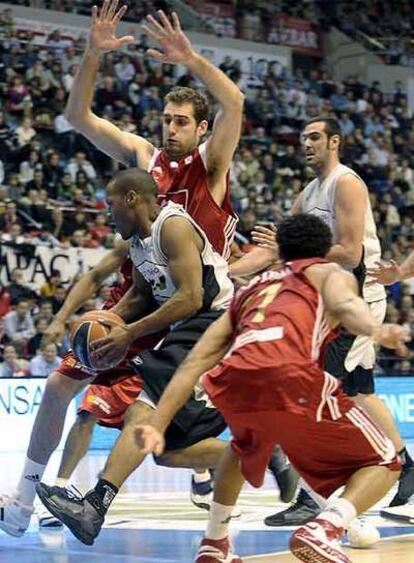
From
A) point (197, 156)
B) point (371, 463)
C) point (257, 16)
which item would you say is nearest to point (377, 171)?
point (257, 16)

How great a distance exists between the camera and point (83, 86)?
6.30 metres

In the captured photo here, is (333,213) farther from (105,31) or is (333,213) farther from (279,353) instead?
(279,353)

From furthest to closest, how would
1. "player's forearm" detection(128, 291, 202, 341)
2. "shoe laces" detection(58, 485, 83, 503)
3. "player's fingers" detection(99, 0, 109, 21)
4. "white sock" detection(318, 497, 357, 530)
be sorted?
"player's fingers" detection(99, 0, 109, 21)
"player's forearm" detection(128, 291, 202, 341)
"shoe laces" detection(58, 485, 83, 503)
"white sock" detection(318, 497, 357, 530)

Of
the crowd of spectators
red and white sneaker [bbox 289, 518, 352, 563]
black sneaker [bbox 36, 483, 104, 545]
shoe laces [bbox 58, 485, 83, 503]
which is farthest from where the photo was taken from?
the crowd of spectators

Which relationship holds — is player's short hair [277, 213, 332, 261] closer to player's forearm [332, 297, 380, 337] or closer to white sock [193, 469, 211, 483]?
player's forearm [332, 297, 380, 337]

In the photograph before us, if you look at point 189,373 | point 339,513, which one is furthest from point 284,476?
point 189,373

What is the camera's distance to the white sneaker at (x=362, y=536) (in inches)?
226

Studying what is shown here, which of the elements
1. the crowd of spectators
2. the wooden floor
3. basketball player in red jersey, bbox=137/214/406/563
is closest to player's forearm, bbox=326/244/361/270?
the wooden floor

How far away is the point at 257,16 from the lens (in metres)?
24.2

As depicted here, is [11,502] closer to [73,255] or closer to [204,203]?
[204,203]

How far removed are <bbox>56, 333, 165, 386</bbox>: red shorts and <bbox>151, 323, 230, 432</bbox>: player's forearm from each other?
4.23 feet

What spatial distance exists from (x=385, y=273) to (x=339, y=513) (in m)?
2.30

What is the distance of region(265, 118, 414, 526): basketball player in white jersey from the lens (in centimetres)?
657

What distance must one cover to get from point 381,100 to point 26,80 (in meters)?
7.95
